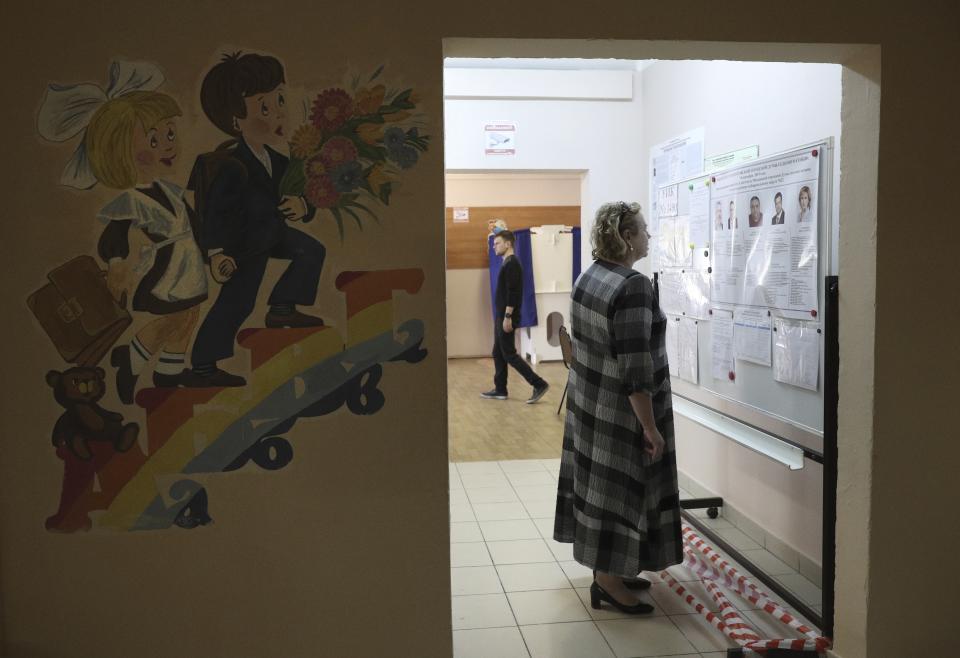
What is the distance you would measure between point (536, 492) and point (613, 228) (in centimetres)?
226

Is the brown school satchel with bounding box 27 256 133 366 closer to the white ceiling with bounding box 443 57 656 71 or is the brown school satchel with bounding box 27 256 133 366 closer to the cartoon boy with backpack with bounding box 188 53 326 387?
the cartoon boy with backpack with bounding box 188 53 326 387

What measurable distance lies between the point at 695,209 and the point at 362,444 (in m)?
2.53

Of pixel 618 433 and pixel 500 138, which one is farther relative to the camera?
pixel 500 138

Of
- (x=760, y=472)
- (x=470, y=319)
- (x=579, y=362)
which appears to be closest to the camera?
(x=579, y=362)

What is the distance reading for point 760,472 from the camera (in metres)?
3.80

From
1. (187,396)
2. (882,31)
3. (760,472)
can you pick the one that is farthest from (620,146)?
(187,396)

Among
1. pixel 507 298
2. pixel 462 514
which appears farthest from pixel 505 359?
pixel 462 514

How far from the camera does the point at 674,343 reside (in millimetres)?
4477

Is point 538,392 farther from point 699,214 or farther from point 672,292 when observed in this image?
point 699,214

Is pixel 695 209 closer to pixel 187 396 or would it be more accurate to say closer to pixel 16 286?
pixel 187 396

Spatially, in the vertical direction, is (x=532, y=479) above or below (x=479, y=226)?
below

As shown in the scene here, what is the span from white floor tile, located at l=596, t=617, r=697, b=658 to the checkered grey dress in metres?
0.21

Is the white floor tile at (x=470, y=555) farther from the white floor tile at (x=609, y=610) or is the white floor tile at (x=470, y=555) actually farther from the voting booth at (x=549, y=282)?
the voting booth at (x=549, y=282)

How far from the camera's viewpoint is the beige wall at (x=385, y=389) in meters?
2.08
